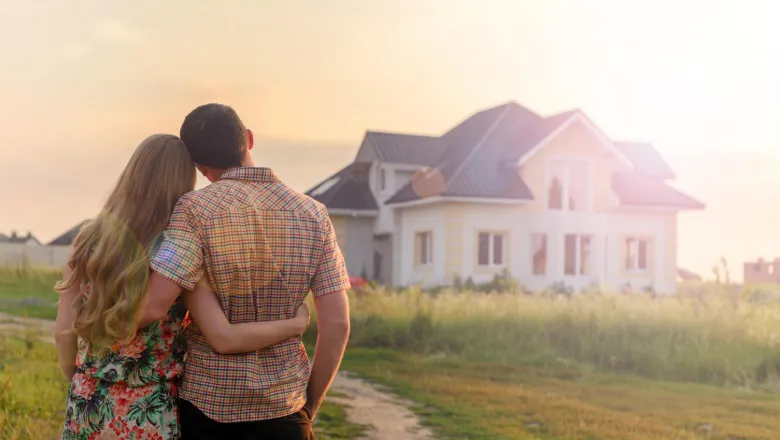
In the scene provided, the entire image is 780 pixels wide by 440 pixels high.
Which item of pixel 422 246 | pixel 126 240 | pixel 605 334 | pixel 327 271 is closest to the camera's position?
pixel 126 240

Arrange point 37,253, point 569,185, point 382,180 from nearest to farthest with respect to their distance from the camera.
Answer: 1. point 569,185
2. point 37,253
3. point 382,180

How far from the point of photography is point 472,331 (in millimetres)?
11828

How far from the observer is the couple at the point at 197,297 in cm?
283

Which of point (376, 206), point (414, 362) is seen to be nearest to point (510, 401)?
point (414, 362)

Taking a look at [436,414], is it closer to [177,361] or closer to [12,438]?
[12,438]

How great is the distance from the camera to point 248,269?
2840mm

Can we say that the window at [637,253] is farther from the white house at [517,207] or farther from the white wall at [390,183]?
the white wall at [390,183]

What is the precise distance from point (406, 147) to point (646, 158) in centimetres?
916

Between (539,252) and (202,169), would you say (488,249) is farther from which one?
(202,169)

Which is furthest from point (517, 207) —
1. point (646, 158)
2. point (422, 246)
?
point (646, 158)

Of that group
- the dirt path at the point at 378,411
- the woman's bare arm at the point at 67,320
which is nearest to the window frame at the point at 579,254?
the dirt path at the point at 378,411

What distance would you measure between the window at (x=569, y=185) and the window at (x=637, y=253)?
7.63 ft

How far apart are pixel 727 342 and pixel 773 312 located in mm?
2250

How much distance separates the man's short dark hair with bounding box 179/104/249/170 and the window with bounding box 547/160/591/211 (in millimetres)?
23085
